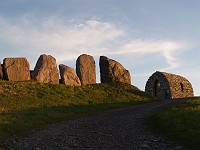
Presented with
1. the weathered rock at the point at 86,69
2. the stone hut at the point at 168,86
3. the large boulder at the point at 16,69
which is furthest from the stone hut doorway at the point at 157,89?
the large boulder at the point at 16,69

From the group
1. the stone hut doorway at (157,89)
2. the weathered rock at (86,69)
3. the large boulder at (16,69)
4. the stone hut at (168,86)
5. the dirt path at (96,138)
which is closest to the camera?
the dirt path at (96,138)

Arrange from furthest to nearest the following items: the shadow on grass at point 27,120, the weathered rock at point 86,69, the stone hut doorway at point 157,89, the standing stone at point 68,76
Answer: the stone hut doorway at point 157,89 < the weathered rock at point 86,69 < the standing stone at point 68,76 < the shadow on grass at point 27,120

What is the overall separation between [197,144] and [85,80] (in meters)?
30.5

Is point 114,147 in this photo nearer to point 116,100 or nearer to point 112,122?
point 112,122

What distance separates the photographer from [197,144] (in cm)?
1337

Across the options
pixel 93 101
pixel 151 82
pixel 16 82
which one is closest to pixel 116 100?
pixel 93 101

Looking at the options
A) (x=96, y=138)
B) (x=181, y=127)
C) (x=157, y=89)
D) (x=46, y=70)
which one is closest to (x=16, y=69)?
(x=46, y=70)

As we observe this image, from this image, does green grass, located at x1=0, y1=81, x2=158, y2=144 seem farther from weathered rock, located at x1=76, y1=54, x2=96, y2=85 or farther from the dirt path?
the dirt path

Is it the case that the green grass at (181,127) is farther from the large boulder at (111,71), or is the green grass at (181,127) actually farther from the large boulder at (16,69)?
the large boulder at (111,71)

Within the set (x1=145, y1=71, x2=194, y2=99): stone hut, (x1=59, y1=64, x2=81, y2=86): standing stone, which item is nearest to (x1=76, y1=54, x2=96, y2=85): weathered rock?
(x1=59, y1=64, x2=81, y2=86): standing stone

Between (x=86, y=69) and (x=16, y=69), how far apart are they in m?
9.54

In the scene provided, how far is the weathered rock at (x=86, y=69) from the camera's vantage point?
42.9 m

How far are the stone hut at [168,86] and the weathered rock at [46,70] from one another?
20412 millimetres

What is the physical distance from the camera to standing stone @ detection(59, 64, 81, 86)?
4056 centimetres
